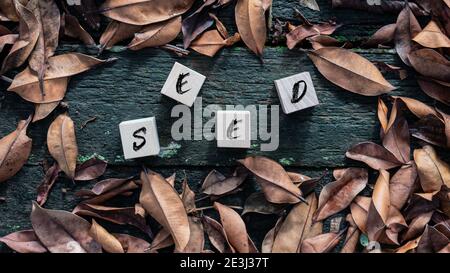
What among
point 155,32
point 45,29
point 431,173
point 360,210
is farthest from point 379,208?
point 45,29

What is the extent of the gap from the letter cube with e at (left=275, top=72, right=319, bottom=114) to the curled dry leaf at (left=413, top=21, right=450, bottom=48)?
32 cm

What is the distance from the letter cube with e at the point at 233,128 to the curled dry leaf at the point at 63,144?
40 centimetres

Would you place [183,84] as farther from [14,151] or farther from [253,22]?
[14,151]

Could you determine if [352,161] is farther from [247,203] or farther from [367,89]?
[247,203]

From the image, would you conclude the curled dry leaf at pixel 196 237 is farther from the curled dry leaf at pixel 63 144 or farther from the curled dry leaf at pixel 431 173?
the curled dry leaf at pixel 431 173

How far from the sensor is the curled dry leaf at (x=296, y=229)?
165 cm

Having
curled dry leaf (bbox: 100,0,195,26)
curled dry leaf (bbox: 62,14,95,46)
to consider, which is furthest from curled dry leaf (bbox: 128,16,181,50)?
curled dry leaf (bbox: 62,14,95,46)

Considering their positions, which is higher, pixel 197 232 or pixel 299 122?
pixel 299 122

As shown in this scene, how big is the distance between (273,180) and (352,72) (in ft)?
1.19

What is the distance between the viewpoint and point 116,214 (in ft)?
5.48

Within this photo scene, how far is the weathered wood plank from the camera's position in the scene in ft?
5.60

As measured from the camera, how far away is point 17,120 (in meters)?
1.70

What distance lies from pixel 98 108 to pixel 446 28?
3.21 feet
